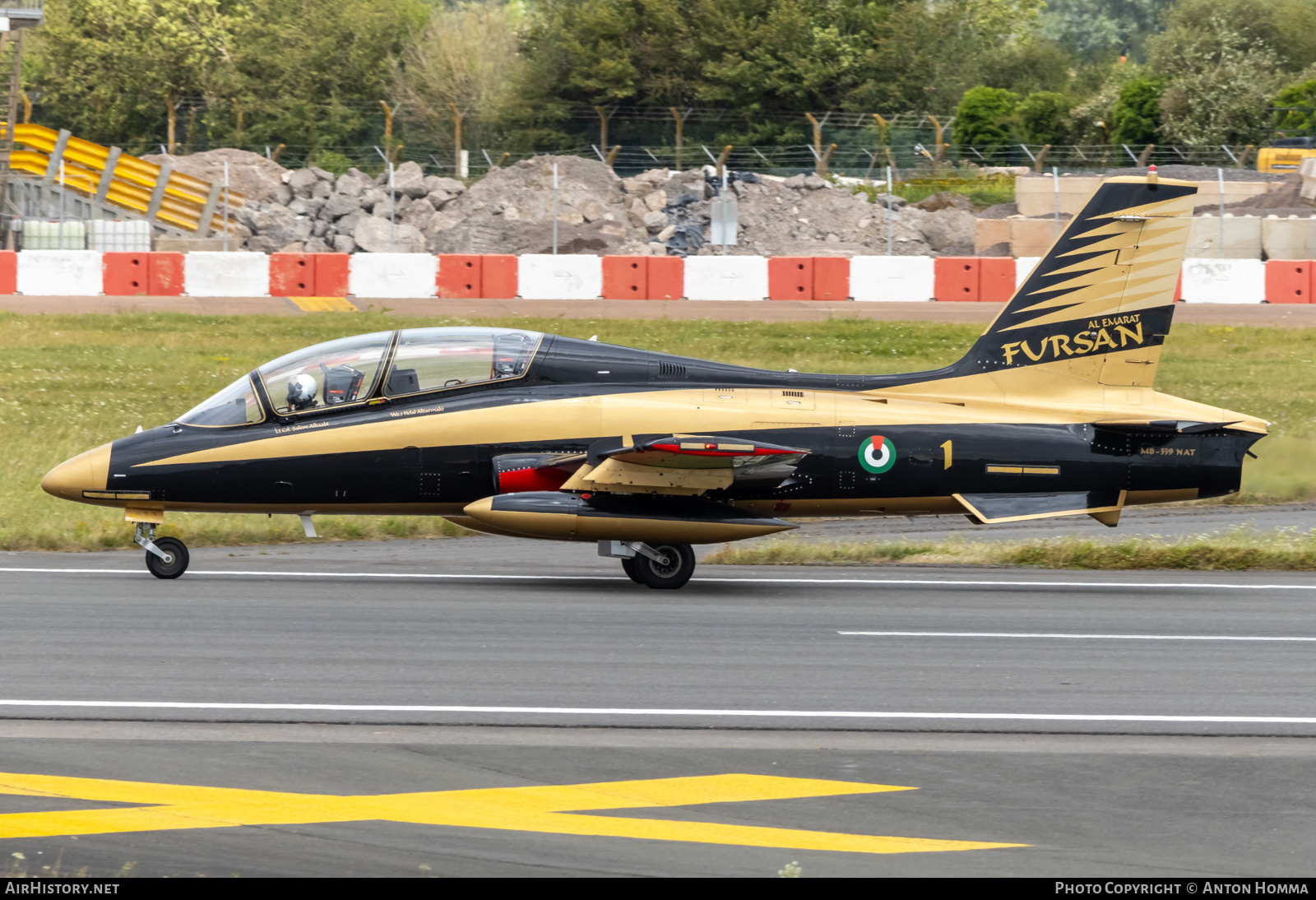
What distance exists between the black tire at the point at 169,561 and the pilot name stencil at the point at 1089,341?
8.03 m

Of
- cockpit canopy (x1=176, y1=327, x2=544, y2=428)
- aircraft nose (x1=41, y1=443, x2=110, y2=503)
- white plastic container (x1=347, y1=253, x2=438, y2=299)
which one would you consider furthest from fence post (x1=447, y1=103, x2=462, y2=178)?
aircraft nose (x1=41, y1=443, x2=110, y2=503)

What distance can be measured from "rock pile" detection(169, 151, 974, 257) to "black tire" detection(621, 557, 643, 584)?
101 feet

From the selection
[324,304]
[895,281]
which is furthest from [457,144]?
[895,281]

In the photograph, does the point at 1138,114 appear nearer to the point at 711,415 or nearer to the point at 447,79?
the point at 447,79

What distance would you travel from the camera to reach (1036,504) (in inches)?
536

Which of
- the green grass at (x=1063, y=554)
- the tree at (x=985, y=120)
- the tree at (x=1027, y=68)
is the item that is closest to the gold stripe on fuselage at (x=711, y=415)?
the green grass at (x=1063, y=554)

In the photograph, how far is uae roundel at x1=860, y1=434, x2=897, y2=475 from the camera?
13.5 m

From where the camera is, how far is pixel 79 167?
4850 cm

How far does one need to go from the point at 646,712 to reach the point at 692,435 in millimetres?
4591

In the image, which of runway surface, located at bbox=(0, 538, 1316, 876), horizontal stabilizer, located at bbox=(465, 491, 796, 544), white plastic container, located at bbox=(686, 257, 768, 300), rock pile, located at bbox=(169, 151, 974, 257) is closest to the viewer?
runway surface, located at bbox=(0, 538, 1316, 876)

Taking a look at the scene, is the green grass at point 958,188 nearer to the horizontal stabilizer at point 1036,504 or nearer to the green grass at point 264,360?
the green grass at point 264,360

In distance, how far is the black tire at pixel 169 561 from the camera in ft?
43.1

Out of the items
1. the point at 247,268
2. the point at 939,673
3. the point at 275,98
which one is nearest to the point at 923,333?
the point at 247,268

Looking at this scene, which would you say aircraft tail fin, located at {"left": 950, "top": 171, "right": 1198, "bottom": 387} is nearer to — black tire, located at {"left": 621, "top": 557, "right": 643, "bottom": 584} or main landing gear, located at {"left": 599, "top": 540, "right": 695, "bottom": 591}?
main landing gear, located at {"left": 599, "top": 540, "right": 695, "bottom": 591}
